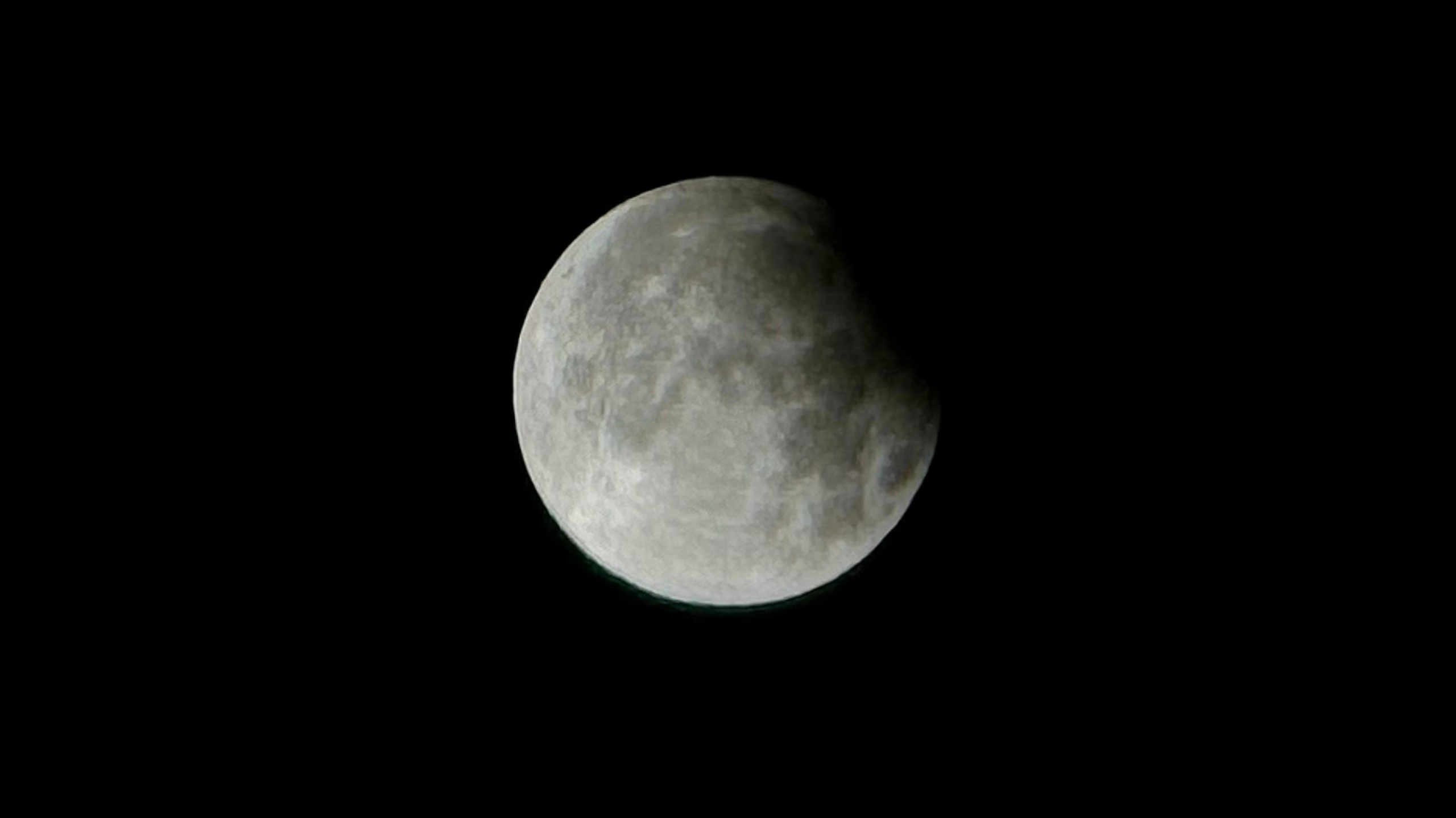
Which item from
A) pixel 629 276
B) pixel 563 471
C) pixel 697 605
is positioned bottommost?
pixel 697 605

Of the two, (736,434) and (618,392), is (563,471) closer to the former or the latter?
(618,392)

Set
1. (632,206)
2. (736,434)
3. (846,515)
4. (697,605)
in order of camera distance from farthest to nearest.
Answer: (697,605)
(632,206)
(846,515)
(736,434)

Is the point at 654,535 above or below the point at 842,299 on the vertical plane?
below

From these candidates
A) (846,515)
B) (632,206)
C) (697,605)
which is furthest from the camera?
(697,605)

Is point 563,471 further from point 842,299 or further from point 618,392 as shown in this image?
point 842,299

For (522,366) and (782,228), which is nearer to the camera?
(782,228)

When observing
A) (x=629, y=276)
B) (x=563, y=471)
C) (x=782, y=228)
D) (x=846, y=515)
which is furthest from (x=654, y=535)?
(x=782, y=228)
